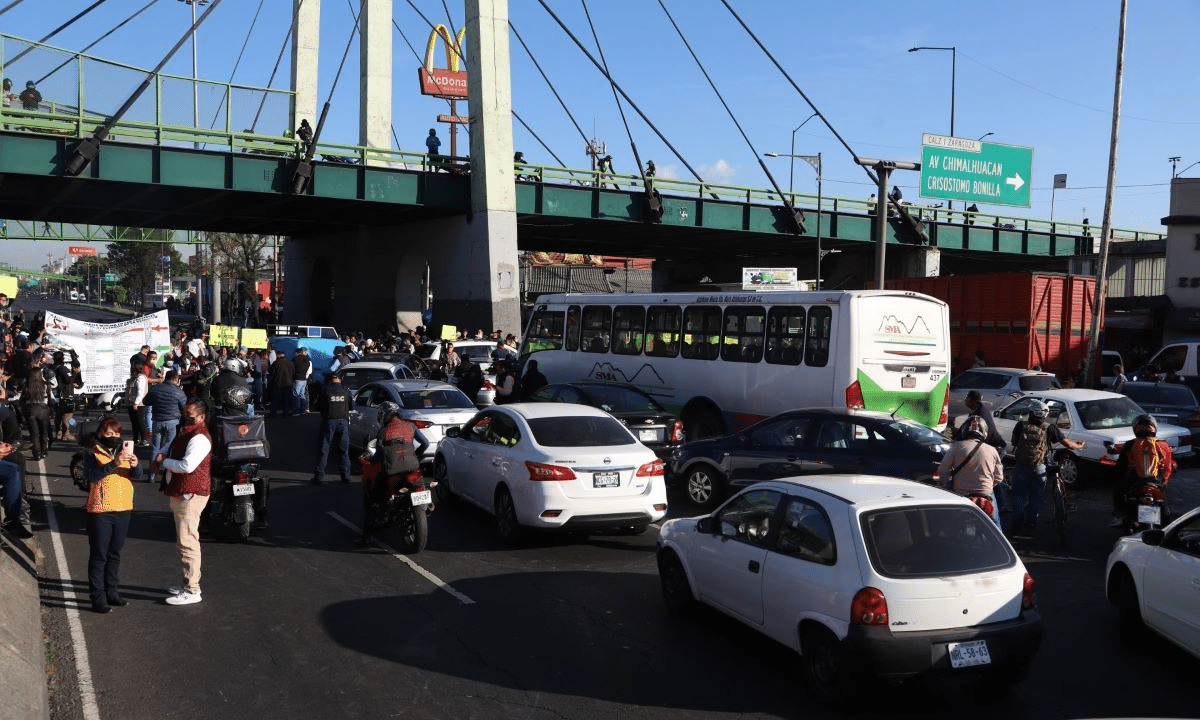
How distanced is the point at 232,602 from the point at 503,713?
143 inches

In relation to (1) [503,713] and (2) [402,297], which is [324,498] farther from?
(2) [402,297]

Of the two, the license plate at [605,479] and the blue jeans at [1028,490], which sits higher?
the license plate at [605,479]

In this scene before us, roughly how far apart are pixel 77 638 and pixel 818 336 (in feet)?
39.3

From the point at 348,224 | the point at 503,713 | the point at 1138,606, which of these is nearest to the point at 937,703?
the point at 1138,606

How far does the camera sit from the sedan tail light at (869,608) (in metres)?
6.38

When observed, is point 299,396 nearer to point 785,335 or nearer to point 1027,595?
Answer: point 785,335

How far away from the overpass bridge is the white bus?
14.3 m

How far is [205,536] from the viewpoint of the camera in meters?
11.8

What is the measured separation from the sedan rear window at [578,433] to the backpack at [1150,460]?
5.28 m

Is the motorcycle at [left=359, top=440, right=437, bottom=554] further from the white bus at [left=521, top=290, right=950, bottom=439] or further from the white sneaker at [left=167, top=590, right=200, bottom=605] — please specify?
the white bus at [left=521, top=290, right=950, bottom=439]

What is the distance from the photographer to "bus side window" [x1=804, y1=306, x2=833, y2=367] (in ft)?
54.9

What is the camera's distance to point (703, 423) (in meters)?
19.3

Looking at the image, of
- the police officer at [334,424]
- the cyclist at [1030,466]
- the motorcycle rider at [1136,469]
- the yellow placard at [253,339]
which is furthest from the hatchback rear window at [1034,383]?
the yellow placard at [253,339]

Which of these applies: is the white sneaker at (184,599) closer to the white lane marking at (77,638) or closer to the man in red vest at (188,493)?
the man in red vest at (188,493)
